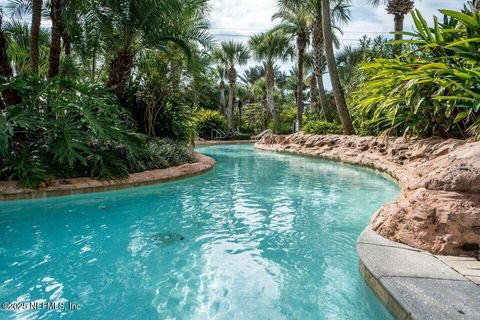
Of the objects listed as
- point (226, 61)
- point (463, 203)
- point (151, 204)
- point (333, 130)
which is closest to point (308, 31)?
point (333, 130)

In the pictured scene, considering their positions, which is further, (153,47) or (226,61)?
(226,61)

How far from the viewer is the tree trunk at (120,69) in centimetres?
981

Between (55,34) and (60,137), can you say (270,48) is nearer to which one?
(55,34)

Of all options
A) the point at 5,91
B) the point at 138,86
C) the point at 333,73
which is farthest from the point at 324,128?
the point at 5,91

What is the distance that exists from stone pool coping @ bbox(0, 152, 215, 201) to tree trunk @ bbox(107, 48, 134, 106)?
3.58 m

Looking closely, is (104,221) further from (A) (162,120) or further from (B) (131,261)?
(A) (162,120)

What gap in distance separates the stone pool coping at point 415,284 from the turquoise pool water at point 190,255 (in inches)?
8.1

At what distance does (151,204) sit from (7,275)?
2913mm

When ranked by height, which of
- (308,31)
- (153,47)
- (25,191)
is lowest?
(25,191)

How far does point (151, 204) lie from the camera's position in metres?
5.87

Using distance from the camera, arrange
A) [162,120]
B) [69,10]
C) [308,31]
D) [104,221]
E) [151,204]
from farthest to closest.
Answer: [308,31] → [162,120] → [69,10] → [151,204] → [104,221]

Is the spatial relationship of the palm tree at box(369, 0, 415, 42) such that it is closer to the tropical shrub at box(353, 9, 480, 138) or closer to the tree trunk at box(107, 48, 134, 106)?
the tropical shrub at box(353, 9, 480, 138)

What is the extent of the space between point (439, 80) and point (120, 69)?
28.0 feet

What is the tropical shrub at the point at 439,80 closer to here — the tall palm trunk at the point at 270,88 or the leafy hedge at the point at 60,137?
the leafy hedge at the point at 60,137
